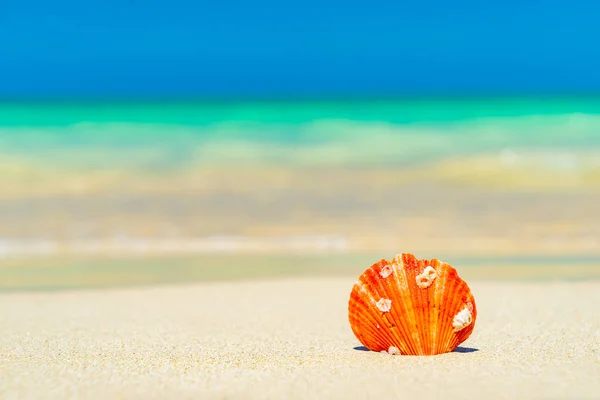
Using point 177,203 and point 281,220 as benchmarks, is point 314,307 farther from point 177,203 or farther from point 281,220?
point 177,203

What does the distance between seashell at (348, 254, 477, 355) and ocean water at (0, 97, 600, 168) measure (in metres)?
10.7

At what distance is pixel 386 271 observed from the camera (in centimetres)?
332

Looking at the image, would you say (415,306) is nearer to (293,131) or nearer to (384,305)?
(384,305)

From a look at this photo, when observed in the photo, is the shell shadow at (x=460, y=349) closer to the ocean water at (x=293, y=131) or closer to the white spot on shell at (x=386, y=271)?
the white spot on shell at (x=386, y=271)

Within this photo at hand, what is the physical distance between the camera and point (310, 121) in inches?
667

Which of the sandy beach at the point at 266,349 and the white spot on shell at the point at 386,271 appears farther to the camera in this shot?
the white spot on shell at the point at 386,271

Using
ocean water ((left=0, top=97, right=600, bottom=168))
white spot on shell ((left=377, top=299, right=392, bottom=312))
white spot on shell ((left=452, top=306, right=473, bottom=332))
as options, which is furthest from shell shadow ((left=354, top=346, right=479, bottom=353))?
ocean water ((left=0, top=97, right=600, bottom=168))

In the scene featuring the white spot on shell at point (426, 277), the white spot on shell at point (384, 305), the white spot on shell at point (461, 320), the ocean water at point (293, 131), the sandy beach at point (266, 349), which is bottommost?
the sandy beach at point (266, 349)

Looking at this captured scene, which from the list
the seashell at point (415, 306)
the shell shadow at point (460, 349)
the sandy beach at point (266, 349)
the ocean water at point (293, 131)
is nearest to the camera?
the sandy beach at point (266, 349)

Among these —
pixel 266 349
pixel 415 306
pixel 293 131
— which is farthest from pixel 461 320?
pixel 293 131

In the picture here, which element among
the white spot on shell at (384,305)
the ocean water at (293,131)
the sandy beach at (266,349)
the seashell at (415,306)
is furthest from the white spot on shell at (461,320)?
the ocean water at (293,131)

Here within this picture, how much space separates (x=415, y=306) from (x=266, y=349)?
889 mm

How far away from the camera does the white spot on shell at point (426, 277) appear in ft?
10.6

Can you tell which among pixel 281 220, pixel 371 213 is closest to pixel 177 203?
pixel 281 220
